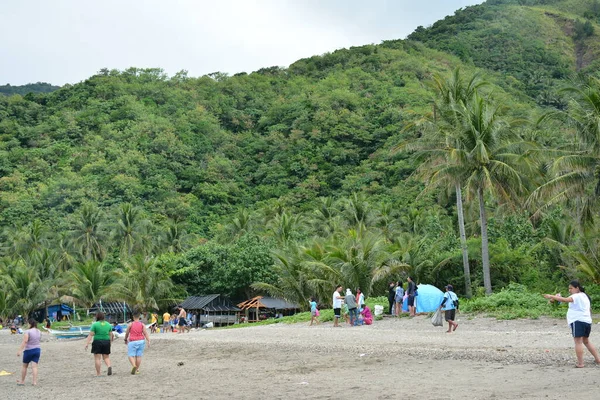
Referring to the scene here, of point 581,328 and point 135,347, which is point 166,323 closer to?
point 135,347

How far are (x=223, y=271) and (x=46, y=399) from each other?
31065 millimetres

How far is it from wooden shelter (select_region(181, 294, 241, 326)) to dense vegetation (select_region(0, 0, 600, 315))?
1321 millimetres

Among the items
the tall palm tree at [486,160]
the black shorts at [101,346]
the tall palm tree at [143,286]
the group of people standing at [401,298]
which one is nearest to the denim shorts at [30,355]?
the black shorts at [101,346]

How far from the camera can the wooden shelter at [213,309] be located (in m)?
40.2

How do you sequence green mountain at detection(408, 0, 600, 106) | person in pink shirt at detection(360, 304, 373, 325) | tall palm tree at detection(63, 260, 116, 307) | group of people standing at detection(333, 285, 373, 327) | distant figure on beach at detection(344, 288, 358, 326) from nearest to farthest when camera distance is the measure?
distant figure on beach at detection(344, 288, 358, 326) < group of people standing at detection(333, 285, 373, 327) < person in pink shirt at detection(360, 304, 373, 325) < tall palm tree at detection(63, 260, 116, 307) < green mountain at detection(408, 0, 600, 106)

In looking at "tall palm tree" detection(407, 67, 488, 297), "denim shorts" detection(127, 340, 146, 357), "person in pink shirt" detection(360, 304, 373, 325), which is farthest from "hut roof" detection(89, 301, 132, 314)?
"denim shorts" detection(127, 340, 146, 357)

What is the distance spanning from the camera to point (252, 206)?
71.5 m

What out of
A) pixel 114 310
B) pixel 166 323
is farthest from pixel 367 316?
pixel 114 310

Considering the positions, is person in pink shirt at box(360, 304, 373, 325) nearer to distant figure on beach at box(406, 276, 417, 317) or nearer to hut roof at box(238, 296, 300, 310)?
distant figure on beach at box(406, 276, 417, 317)

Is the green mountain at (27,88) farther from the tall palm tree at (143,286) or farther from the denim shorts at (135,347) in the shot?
the denim shorts at (135,347)

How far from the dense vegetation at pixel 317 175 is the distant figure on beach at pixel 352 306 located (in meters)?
5.05

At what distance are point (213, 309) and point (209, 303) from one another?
43 centimetres

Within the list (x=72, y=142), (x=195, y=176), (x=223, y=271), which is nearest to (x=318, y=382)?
(x=223, y=271)

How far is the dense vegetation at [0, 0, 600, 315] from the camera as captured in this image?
1036 inches
